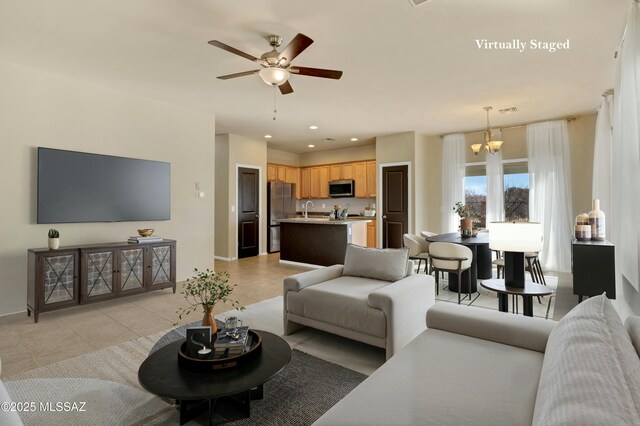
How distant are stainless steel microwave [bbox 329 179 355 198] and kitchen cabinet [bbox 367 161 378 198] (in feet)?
1.51

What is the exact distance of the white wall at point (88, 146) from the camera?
3.67 meters

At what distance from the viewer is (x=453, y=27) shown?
2.96 meters

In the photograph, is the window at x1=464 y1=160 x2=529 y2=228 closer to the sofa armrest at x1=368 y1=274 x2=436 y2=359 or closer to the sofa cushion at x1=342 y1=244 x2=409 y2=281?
the sofa cushion at x1=342 y1=244 x2=409 y2=281

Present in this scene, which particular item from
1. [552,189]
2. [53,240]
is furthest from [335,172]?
[53,240]

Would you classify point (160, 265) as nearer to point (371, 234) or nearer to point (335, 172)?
point (371, 234)

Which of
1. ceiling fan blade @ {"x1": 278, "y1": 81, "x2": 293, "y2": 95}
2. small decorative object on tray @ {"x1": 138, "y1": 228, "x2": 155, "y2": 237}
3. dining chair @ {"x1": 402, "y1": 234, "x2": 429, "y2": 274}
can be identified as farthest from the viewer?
dining chair @ {"x1": 402, "y1": 234, "x2": 429, "y2": 274}

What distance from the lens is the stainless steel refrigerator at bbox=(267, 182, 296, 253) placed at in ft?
27.9

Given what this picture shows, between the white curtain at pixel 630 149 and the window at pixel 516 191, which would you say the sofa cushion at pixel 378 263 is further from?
the window at pixel 516 191

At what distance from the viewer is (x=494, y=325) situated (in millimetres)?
1892

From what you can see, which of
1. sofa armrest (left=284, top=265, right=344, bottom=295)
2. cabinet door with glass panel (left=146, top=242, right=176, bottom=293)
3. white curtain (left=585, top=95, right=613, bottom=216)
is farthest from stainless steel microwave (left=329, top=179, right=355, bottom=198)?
sofa armrest (left=284, top=265, right=344, bottom=295)

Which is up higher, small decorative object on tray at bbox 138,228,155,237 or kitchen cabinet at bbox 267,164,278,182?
kitchen cabinet at bbox 267,164,278,182

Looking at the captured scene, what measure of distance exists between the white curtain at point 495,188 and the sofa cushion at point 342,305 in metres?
4.66

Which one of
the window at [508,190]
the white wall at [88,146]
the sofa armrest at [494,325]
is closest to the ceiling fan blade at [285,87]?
the white wall at [88,146]

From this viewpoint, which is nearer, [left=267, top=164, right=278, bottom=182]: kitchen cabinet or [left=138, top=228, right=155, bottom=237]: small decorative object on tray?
[left=138, top=228, right=155, bottom=237]: small decorative object on tray
